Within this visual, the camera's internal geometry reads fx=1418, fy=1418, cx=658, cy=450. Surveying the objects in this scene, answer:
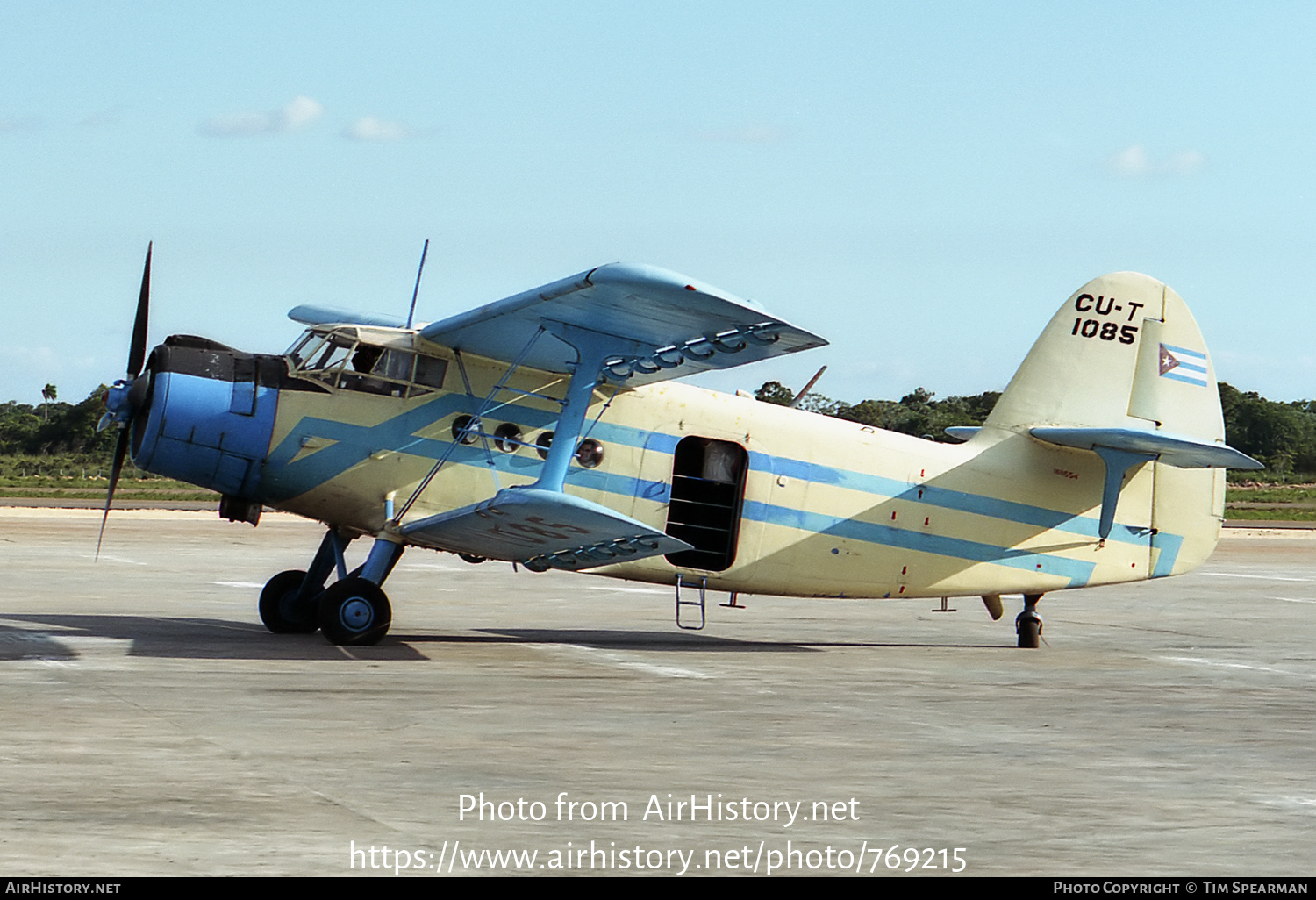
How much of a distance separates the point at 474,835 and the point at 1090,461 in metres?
11.5

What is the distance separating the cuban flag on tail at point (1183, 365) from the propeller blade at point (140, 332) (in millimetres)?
11180

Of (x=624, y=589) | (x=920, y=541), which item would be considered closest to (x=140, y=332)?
(x=920, y=541)

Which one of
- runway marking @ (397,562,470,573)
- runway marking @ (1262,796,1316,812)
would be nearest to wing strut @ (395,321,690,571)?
runway marking @ (1262,796,1316,812)

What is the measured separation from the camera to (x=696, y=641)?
16156mm

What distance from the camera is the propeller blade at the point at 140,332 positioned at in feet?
45.7

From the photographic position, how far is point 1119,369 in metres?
16.4

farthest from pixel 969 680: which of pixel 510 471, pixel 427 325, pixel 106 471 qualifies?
pixel 106 471

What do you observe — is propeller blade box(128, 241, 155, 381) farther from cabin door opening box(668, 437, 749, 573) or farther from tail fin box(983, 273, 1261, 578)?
tail fin box(983, 273, 1261, 578)

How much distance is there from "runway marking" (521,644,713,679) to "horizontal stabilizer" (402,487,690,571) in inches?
35.1

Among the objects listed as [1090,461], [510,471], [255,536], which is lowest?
[255,536]

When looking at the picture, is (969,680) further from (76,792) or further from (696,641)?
(76,792)

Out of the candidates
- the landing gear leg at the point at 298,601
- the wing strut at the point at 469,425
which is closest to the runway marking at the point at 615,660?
the wing strut at the point at 469,425

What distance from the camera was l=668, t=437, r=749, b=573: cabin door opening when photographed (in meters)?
14.8

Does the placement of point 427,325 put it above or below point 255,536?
above
